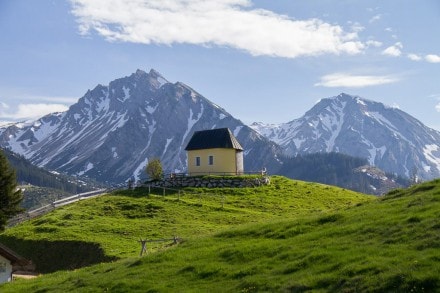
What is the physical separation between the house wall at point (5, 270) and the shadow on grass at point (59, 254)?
6.23m

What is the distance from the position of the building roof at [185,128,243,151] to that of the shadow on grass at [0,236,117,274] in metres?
34.3

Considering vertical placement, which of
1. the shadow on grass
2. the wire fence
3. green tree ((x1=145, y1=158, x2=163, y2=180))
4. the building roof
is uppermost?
the building roof

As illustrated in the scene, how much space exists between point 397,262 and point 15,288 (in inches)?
845

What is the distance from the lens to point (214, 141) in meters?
79.1

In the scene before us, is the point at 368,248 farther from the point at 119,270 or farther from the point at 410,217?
the point at 119,270

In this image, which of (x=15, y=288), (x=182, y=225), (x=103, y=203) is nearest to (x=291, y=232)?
(x=15, y=288)

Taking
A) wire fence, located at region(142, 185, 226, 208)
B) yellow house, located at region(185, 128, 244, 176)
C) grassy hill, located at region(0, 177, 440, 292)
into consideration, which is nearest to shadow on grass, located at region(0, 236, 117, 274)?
grassy hill, located at region(0, 177, 440, 292)

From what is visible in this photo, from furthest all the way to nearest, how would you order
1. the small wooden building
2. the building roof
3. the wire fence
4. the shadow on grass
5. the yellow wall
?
the building roof, the yellow wall, the wire fence, the shadow on grass, the small wooden building

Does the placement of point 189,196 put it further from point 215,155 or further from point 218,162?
point 215,155

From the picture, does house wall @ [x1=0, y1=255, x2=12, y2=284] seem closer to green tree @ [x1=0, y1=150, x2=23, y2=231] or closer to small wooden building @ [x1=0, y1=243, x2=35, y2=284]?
small wooden building @ [x1=0, y1=243, x2=35, y2=284]

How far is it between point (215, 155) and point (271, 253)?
2122 inches

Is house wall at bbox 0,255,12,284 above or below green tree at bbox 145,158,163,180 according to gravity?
below

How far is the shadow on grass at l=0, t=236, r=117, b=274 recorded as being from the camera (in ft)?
141

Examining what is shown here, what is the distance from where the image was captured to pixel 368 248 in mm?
20875
